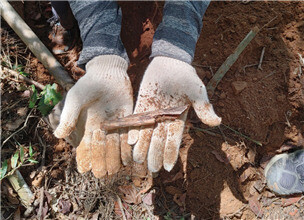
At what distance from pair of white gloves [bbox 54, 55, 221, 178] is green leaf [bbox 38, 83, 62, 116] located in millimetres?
500

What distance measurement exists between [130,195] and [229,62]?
4.56 feet

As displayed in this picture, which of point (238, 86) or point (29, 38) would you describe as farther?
point (29, 38)

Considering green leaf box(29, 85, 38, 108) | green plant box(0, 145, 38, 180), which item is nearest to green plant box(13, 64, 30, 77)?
green leaf box(29, 85, 38, 108)

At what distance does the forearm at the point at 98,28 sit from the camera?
5.80 feet

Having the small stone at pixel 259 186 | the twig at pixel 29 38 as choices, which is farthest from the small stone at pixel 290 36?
the twig at pixel 29 38

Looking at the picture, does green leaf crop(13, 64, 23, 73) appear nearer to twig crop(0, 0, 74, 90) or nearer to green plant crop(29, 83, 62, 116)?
twig crop(0, 0, 74, 90)

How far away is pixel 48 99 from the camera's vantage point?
201cm

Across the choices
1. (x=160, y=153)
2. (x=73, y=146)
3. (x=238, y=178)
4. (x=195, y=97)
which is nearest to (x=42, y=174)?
(x=73, y=146)

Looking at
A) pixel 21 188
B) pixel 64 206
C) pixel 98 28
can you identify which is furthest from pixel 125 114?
pixel 21 188

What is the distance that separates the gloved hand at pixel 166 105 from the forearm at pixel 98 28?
0.35 meters

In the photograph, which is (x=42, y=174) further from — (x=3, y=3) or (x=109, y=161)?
(x=3, y=3)

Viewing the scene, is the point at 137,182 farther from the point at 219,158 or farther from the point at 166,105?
the point at 166,105

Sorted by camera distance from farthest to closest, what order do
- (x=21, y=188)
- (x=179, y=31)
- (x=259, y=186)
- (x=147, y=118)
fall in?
1. (x=259, y=186)
2. (x=21, y=188)
3. (x=179, y=31)
4. (x=147, y=118)

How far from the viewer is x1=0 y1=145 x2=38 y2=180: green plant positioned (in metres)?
1.94
